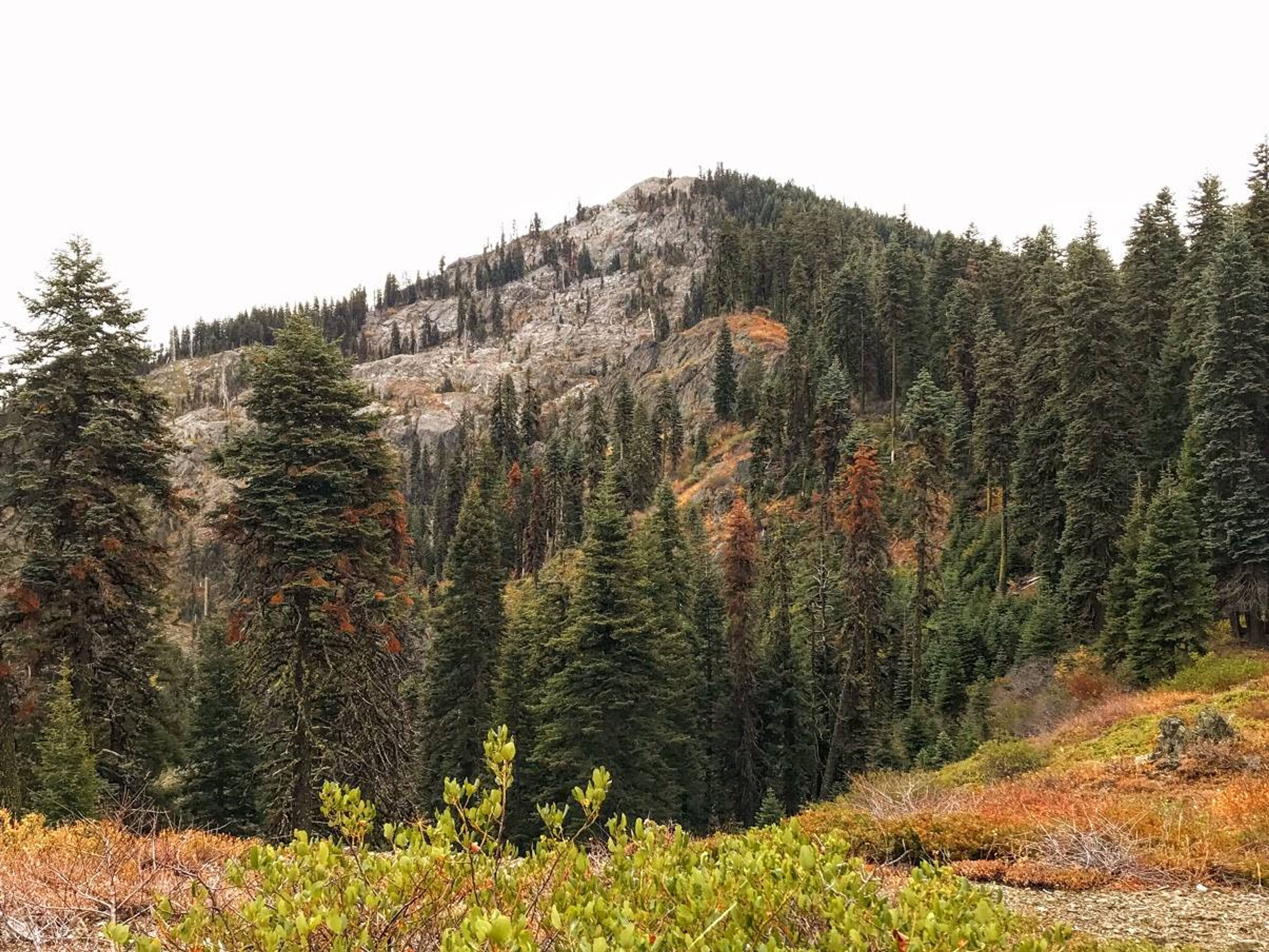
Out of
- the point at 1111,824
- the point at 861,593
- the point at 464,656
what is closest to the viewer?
the point at 1111,824

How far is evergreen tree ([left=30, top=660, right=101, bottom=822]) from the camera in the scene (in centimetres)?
1442

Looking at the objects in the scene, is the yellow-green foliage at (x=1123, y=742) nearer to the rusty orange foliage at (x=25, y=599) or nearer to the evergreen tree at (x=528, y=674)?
the evergreen tree at (x=528, y=674)

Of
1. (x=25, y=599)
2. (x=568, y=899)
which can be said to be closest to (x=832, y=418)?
(x=25, y=599)

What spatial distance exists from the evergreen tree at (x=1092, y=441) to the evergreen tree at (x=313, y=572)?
3176 centimetres

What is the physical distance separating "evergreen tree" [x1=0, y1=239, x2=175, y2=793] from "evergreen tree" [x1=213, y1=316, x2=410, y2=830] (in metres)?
2.88

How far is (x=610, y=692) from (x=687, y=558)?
20.3 metres

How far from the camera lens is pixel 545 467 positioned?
268ft

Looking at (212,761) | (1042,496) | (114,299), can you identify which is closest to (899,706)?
(1042,496)

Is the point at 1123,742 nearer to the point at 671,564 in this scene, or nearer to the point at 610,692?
the point at 610,692

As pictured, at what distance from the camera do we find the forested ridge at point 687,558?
1502cm

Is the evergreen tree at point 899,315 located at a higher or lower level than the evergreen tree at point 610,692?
higher

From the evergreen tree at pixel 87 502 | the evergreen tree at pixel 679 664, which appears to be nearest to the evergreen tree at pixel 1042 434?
the evergreen tree at pixel 679 664

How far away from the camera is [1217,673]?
2428 cm

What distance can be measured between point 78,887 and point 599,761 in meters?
21.2
